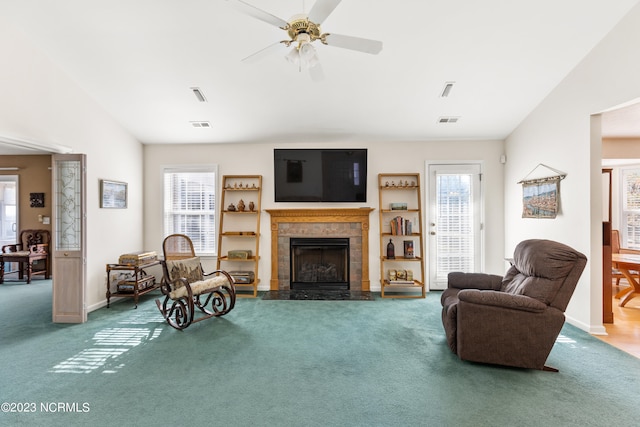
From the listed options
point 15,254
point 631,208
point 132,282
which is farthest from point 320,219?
point 15,254

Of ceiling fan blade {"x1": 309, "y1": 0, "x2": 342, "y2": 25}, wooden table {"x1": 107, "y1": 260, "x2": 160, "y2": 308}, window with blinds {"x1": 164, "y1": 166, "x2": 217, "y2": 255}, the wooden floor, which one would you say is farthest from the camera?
window with blinds {"x1": 164, "y1": 166, "x2": 217, "y2": 255}

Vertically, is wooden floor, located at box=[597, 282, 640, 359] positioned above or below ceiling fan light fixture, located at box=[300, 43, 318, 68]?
below

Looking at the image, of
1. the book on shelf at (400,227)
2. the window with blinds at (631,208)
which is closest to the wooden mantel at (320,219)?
the book on shelf at (400,227)

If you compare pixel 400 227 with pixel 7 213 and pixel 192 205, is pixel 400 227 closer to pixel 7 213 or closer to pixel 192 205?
pixel 192 205

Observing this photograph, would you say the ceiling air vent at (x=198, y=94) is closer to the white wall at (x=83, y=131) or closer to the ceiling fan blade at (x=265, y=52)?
the white wall at (x=83, y=131)

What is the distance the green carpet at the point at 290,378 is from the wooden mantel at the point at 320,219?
144 cm

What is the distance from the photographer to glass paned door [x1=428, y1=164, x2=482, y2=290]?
17.0ft

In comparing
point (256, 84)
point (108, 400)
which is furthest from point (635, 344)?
point (256, 84)

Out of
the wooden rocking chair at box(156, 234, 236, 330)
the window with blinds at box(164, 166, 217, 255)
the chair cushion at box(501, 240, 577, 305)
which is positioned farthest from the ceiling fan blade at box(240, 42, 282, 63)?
the window with blinds at box(164, 166, 217, 255)

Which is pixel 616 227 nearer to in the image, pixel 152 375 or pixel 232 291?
pixel 232 291

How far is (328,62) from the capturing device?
3.53 meters

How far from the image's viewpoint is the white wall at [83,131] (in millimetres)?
3240

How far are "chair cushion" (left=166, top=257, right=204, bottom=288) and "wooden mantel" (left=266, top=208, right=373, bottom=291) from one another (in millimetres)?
1416

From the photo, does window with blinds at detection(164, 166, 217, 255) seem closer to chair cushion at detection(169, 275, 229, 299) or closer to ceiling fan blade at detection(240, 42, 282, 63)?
chair cushion at detection(169, 275, 229, 299)
